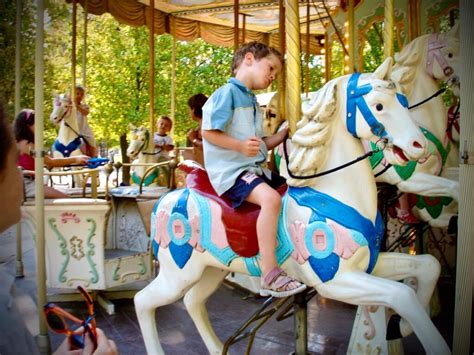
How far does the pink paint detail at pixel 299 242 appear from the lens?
229 centimetres

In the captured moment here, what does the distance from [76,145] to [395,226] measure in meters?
4.01

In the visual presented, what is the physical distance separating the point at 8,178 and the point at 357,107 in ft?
5.60

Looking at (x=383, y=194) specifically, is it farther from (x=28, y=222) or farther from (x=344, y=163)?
(x=28, y=222)

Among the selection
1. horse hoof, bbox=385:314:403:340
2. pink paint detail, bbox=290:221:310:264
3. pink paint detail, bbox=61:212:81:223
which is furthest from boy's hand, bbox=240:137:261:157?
pink paint detail, bbox=61:212:81:223

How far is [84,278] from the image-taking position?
4.25 metres

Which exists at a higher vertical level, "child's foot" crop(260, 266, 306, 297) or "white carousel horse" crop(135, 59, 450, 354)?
"white carousel horse" crop(135, 59, 450, 354)

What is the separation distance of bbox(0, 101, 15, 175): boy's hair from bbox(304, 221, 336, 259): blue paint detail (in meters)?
1.63

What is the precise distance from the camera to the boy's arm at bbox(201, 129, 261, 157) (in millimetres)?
2297

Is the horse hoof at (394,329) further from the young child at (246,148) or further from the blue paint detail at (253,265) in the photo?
the blue paint detail at (253,265)

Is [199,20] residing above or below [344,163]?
above

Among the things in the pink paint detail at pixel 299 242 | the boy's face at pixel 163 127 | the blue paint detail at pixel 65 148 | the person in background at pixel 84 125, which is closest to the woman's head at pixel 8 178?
the pink paint detail at pixel 299 242

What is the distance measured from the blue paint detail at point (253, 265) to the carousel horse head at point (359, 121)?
424 millimetres

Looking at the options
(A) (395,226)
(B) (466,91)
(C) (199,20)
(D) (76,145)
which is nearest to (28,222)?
(D) (76,145)

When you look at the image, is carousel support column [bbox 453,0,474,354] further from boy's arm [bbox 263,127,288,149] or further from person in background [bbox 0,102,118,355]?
person in background [bbox 0,102,118,355]
